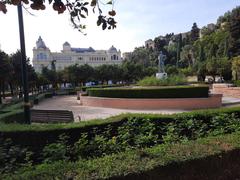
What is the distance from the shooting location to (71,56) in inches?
5049

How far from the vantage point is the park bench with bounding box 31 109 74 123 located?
1288cm

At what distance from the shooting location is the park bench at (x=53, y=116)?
1288 cm

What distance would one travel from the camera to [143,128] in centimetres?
702

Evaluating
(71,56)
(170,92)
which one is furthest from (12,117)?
(71,56)

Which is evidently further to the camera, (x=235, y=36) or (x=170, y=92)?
(x=235, y=36)

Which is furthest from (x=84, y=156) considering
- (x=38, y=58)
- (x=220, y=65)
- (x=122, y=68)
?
(x=38, y=58)

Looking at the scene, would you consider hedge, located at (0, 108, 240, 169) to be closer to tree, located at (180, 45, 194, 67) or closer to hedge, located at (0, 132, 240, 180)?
hedge, located at (0, 132, 240, 180)

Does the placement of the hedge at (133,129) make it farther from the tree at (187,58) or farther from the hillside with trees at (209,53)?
the tree at (187,58)

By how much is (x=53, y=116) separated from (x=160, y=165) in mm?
9719

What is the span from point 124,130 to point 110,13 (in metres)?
4.48

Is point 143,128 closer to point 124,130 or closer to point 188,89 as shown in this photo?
point 124,130

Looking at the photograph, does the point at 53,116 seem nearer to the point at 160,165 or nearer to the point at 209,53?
the point at 160,165

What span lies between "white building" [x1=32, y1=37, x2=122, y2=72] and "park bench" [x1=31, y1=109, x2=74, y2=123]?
105 m

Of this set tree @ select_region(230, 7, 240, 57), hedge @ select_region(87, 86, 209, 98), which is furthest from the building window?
hedge @ select_region(87, 86, 209, 98)
